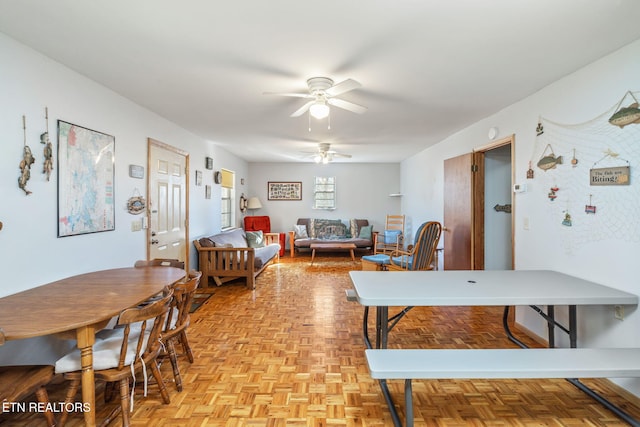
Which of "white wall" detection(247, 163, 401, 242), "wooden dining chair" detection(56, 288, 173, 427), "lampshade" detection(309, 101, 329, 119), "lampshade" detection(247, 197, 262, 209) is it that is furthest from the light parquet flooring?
"white wall" detection(247, 163, 401, 242)

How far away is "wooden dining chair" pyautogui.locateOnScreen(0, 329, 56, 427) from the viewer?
146 centimetres

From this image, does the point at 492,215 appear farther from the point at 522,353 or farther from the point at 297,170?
the point at 297,170

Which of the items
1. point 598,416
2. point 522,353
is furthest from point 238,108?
point 598,416

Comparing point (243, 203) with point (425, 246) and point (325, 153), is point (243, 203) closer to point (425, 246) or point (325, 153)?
point (325, 153)

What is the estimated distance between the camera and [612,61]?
2.16 metres

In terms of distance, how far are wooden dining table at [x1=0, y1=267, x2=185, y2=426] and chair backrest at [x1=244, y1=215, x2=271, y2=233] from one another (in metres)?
5.06

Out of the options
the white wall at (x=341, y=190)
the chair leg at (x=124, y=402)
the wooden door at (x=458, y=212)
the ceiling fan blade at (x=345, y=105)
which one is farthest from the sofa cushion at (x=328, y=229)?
the chair leg at (x=124, y=402)

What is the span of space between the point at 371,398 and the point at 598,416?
1281mm

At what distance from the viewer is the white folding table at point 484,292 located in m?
1.92

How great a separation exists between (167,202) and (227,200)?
2718mm

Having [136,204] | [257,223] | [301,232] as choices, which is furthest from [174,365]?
[301,232]

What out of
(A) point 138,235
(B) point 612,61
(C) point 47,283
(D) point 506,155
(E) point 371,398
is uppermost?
(B) point 612,61

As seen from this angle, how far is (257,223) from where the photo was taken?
7637mm

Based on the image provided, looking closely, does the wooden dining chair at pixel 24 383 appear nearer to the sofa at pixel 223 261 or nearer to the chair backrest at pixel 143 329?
the chair backrest at pixel 143 329
